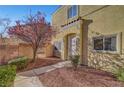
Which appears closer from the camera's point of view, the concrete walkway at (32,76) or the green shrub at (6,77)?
the green shrub at (6,77)

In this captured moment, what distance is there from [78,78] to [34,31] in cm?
294

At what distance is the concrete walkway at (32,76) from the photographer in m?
9.06

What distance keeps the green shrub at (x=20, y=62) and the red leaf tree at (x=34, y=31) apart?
440 millimetres

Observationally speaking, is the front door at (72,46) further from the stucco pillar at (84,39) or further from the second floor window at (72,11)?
the second floor window at (72,11)

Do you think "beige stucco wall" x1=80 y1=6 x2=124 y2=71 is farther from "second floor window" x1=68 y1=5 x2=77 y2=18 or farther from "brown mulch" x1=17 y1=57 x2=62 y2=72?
"brown mulch" x1=17 y1=57 x2=62 y2=72

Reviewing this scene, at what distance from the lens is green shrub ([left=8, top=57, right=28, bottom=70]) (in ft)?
31.7

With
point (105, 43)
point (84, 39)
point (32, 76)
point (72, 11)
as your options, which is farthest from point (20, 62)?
point (72, 11)

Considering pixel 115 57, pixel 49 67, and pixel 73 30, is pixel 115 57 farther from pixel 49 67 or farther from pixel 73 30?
pixel 73 30

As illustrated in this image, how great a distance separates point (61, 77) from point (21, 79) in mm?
1493

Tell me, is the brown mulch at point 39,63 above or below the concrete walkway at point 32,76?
above

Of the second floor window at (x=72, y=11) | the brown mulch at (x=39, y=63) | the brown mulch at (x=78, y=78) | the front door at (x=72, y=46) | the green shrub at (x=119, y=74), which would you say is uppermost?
the second floor window at (x=72, y=11)

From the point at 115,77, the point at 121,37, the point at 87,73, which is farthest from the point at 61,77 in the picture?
the point at 121,37

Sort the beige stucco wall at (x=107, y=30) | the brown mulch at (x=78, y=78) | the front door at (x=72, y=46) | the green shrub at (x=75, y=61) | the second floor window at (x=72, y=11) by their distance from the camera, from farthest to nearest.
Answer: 1. the second floor window at (x=72, y=11)
2. the front door at (x=72, y=46)
3. the green shrub at (x=75, y=61)
4. the beige stucco wall at (x=107, y=30)
5. the brown mulch at (x=78, y=78)

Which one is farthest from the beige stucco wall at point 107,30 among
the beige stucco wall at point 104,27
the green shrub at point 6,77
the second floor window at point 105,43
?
the green shrub at point 6,77
